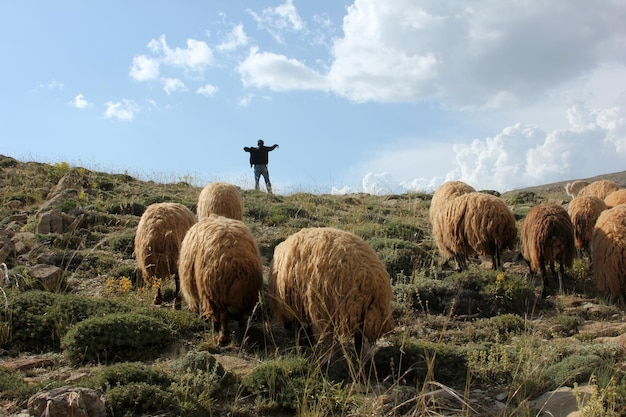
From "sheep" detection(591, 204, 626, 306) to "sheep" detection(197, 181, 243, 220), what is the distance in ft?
24.5

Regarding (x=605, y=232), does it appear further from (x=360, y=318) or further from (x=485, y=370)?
(x=360, y=318)

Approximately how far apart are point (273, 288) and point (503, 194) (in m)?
23.2

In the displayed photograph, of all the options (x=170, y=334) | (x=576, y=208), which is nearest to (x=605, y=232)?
(x=576, y=208)

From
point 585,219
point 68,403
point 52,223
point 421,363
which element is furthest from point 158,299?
point 585,219

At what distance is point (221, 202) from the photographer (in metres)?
12.4

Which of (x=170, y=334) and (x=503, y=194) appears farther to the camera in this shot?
(x=503, y=194)

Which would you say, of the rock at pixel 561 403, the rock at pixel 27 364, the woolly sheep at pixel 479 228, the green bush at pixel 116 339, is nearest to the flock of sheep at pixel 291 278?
the green bush at pixel 116 339

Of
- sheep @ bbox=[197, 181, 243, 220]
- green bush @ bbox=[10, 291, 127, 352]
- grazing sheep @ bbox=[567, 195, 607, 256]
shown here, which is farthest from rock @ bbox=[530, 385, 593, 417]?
sheep @ bbox=[197, 181, 243, 220]

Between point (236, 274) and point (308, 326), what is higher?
point (236, 274)

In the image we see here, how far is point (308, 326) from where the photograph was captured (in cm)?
675

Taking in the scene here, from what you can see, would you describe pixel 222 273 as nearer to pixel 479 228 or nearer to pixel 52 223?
pixel 479 228

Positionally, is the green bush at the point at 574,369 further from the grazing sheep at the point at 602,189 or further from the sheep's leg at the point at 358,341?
the grazing sheep at the point at 602,189

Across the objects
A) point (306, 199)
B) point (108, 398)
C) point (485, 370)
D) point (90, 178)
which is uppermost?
point (90, 178)

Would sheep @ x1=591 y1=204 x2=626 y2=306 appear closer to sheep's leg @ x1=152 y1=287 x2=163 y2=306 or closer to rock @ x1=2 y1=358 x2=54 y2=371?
sheep's leg @ x1=152 y1=287 x2=163 y2=306
